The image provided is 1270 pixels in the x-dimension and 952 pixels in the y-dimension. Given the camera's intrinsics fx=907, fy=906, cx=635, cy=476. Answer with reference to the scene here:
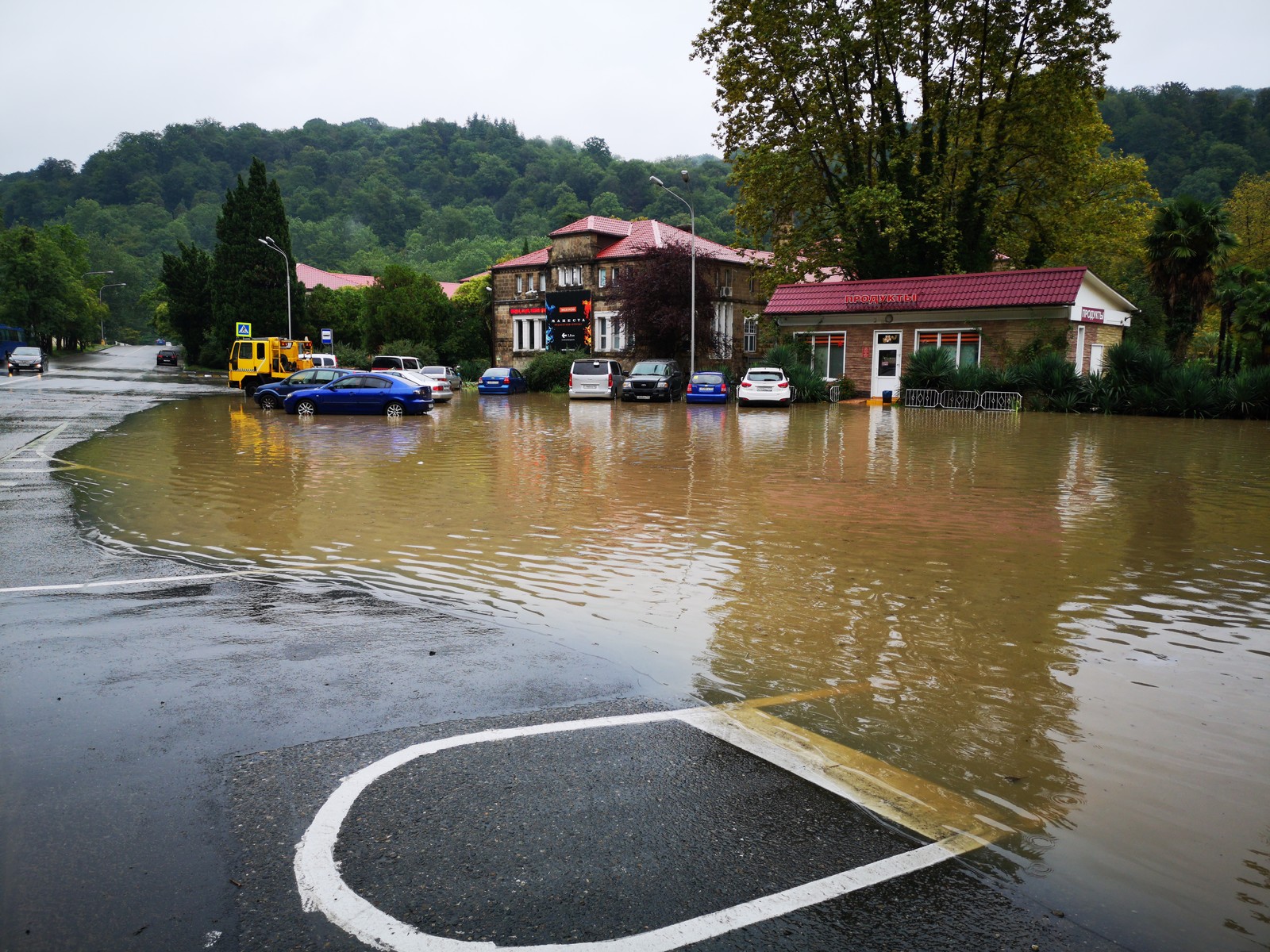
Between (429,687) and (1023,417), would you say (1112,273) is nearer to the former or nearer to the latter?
(1023,417)

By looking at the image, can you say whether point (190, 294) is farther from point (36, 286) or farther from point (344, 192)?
point (344, 192)

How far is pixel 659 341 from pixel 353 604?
44.6 m

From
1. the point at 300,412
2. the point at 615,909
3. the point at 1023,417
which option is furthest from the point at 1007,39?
the point at 615,909

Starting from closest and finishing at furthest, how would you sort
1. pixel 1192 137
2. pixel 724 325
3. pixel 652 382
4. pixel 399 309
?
pixel 652 382 → pixel 724 325 → pixel 399 309 → pixel 1192 137

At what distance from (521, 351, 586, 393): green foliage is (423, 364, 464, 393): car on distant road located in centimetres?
408

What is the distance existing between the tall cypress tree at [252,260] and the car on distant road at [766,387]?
123ft

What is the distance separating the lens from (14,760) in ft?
13.7

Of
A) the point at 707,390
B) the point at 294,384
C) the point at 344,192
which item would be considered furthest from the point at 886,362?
the point at 344,192

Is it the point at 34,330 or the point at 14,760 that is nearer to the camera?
the point at 14,760

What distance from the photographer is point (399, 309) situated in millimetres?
61312

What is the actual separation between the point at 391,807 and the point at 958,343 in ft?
121

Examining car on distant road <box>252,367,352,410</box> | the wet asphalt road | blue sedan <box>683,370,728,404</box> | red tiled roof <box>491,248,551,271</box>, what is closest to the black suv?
blue sedan <box>683,370,728,404</box>

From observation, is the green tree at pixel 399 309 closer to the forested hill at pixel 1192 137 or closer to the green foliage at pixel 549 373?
the green foliage at pixel 549 373

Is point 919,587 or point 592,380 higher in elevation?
point 592,380
